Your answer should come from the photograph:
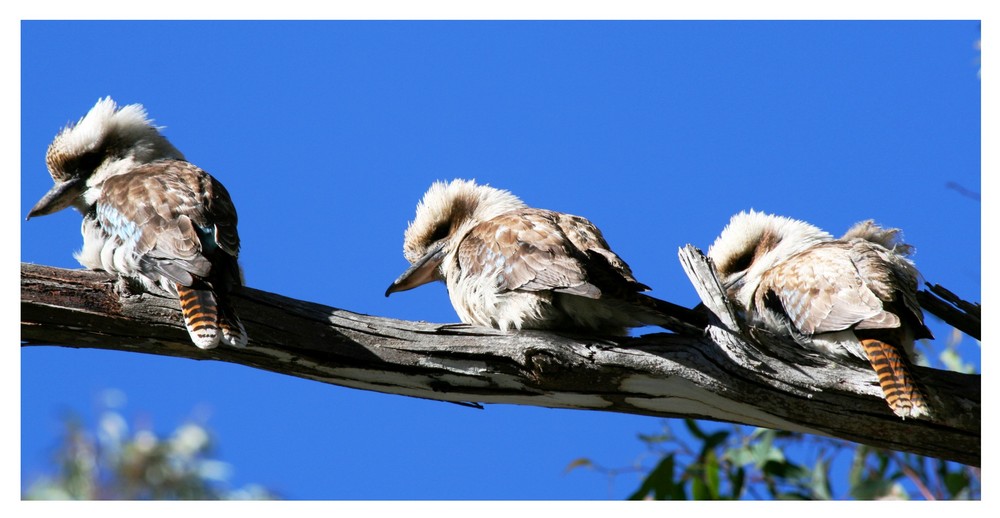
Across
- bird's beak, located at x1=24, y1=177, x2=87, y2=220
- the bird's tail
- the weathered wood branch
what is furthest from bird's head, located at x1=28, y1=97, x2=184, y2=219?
the bird's tail

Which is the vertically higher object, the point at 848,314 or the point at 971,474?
the point at 848,314

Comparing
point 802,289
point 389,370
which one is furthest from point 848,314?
point 389,370

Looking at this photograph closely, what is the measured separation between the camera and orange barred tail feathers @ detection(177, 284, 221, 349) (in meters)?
2.87

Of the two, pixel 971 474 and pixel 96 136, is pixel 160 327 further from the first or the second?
pixel 971 474

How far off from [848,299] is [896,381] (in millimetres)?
336

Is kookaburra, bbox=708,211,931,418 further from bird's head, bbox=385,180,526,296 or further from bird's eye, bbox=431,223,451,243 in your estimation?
bird's eye, bbox=431,223,451,243

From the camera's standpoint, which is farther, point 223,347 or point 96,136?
point 96,136

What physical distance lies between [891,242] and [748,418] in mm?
1089

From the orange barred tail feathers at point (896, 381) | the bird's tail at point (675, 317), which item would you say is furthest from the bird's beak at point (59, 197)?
the orange barred tail feathers at point (896, 381)

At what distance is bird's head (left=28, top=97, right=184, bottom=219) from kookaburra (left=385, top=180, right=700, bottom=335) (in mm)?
1173

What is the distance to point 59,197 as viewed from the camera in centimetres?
367

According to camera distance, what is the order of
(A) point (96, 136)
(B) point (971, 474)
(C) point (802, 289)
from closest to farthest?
(C) point (802, 289)
(A) point (96, 136)
(B) point (971, 474)

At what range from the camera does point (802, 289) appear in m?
3.50

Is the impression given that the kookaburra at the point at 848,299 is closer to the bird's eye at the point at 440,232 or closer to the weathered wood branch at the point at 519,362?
the weathered wood branch at the point at 519,362
